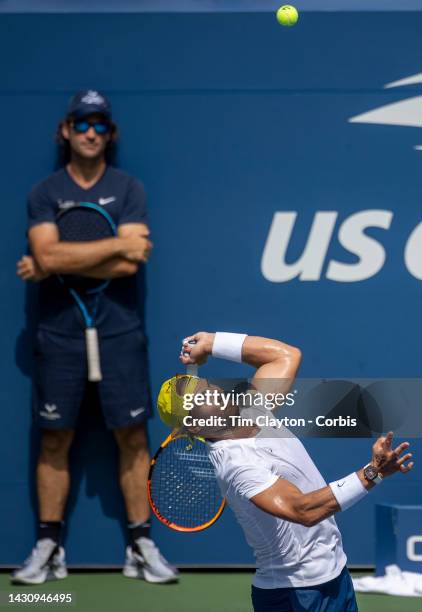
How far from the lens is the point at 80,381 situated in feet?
19.8

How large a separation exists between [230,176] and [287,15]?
34.1 inches

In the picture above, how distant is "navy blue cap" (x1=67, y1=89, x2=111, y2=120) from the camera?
237 inches

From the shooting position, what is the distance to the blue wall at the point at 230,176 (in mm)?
6262

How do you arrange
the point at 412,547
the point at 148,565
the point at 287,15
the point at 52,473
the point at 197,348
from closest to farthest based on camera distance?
the point at 197,348 < the point at 412,547 < the point at 287,15 < the point at 148,565 < the point at 52,473

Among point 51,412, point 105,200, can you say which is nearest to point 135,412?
point 51,412

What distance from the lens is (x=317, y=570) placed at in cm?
396

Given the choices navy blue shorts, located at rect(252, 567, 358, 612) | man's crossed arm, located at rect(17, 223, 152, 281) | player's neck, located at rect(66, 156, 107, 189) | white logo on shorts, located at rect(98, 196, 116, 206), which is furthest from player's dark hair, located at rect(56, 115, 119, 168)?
navy blue shorts, located at rect(252, 567, 358, 612)

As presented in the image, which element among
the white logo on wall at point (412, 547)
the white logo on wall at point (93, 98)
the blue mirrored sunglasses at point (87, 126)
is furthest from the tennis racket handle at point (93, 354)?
the white logo on wall at point (412, 547)

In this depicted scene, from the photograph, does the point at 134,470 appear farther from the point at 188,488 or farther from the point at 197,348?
the point at 197,348

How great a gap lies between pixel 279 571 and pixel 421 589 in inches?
76.2

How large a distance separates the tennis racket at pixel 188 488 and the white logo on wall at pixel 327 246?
5.28 ft

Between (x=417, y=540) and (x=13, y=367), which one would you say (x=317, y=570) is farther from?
(x=13, y=367)

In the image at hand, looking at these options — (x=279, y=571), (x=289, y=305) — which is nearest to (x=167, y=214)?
(x=289, y=305)

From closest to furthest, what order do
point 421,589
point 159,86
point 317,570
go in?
1. point 317,570
2. point 421,589
3. point 159,86
